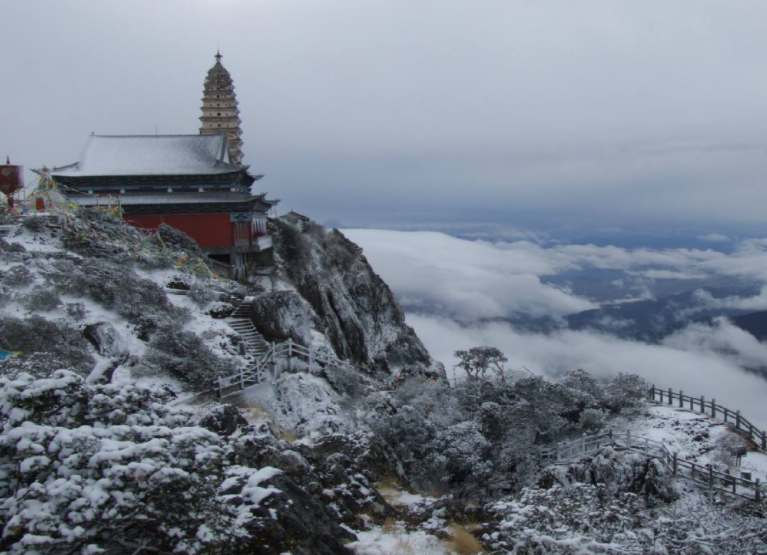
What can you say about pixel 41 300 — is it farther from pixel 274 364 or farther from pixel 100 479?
pixel 100 479

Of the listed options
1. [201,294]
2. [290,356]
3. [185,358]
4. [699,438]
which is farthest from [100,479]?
[699,438]

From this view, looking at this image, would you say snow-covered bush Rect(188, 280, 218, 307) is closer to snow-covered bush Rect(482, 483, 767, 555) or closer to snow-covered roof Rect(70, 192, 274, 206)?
snow-covered roof Rect(70, 192, 274, 206)

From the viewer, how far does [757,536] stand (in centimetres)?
1034

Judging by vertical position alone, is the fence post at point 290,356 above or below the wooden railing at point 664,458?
above

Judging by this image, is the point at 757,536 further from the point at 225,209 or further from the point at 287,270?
the point at 287,270

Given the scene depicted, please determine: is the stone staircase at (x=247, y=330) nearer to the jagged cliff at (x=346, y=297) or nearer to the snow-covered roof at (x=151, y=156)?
the jagged cliff at (x=346, y=297)

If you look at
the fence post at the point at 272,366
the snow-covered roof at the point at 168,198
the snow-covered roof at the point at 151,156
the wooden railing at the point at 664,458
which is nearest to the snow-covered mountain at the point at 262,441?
the fence post at the point at 272,366

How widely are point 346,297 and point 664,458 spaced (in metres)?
32.2

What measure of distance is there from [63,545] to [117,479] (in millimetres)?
1007

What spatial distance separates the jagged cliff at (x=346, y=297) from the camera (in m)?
44.6

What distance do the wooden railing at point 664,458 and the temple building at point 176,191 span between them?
85.1 feet

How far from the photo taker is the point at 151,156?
4262 cm

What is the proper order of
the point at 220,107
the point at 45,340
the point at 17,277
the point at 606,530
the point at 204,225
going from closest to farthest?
the point at 606,530 < the point at 45,340 < the point at 17,277 < the point at 204,225 < the point at 220,107

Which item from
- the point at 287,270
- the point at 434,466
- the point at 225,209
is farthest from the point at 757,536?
the point at 287,270
